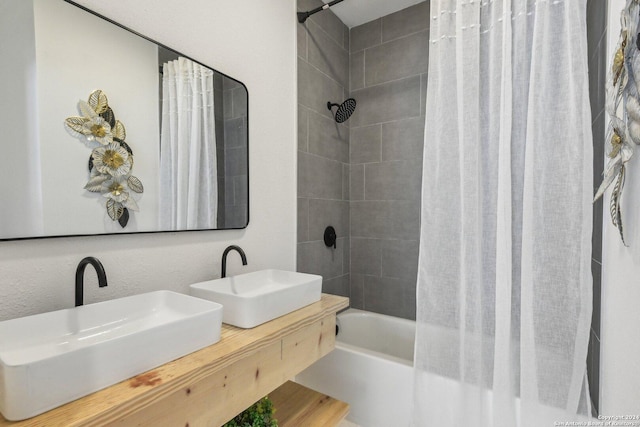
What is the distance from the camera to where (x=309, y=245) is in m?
2.08

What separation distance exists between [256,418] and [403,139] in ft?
6.44

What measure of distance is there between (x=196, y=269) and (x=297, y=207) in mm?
794

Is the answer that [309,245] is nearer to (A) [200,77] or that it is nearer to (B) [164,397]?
(A) [200,77]

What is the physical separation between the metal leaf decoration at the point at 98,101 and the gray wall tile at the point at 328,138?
124 centimetres

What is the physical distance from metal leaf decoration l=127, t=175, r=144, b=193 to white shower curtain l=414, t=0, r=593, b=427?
4.02 feet

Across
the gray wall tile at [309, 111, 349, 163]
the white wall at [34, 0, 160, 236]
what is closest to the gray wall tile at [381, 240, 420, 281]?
the gray wall tile at [309, 111, 349, 163]

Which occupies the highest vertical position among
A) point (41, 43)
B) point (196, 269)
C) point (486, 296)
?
point (41, 43)

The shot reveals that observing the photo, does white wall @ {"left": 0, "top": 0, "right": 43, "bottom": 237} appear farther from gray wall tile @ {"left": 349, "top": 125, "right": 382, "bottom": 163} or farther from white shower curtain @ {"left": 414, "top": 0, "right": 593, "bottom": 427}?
gray wall tile @ {"left": 349, "top": 125, "right": 382, "bottom": 163}

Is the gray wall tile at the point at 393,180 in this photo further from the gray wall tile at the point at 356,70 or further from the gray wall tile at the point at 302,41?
the gray wall tile at the point at 302,41

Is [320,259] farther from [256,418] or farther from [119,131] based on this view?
[119,131]

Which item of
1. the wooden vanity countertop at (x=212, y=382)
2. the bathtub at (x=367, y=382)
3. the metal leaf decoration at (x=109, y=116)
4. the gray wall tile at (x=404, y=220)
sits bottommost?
the bathtub at (x=367, y=382)

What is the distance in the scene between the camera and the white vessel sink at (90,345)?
60cm

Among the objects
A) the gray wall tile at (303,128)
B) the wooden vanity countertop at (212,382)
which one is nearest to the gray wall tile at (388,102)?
the gray wall tile at (303,128)

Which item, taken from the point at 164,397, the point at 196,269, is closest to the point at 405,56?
the point at 196,269
